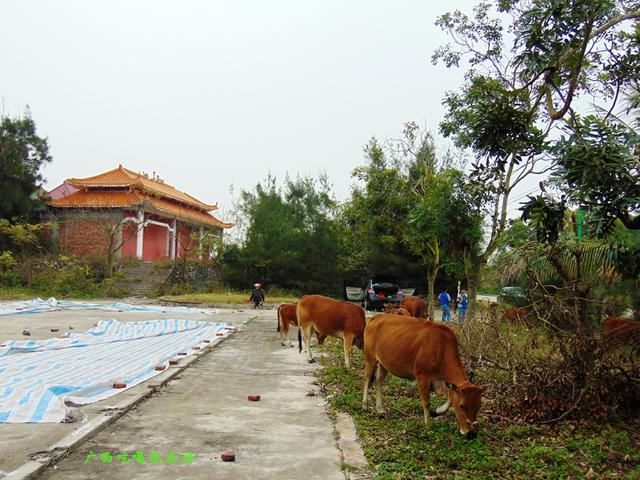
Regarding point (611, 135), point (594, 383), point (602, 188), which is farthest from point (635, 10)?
point (594, 383)

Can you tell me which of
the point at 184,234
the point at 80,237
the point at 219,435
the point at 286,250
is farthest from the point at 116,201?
the point at 219,435

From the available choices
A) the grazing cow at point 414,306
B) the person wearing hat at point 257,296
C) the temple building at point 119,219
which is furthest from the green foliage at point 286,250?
the grazing cow at point 414,306

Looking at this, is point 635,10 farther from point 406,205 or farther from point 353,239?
point 353,239

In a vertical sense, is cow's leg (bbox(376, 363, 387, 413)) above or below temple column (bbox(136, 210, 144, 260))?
below

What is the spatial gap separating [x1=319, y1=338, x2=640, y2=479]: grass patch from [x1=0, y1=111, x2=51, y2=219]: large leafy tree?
35517 millimetres

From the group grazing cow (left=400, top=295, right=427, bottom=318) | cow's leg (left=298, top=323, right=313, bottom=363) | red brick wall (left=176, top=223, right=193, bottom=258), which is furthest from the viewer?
red brick wall (left=176, top=223, right=193, bottom=258)

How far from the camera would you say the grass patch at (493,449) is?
5004 millimetres

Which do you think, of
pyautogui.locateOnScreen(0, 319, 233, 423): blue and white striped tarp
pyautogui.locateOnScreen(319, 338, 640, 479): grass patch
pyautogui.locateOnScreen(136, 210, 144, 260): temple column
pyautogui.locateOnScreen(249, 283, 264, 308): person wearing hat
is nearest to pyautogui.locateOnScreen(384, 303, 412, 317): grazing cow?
pyautogui.locateOnScreen(0, 319, 233, 423): blue and white striped tarp

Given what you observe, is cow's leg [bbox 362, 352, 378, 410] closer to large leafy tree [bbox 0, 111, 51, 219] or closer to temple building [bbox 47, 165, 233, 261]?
temple building [bbox 47, 165, 233, 261]

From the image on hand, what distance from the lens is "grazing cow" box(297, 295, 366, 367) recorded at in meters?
10.2

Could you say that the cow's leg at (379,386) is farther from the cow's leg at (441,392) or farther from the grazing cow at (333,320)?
the grazing cow at (333,320)

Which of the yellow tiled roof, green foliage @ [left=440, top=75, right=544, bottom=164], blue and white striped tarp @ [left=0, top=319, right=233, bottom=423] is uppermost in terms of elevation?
the yellow tiled roof

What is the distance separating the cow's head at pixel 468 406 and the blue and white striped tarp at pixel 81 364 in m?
4.05

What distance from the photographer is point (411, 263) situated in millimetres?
32875
